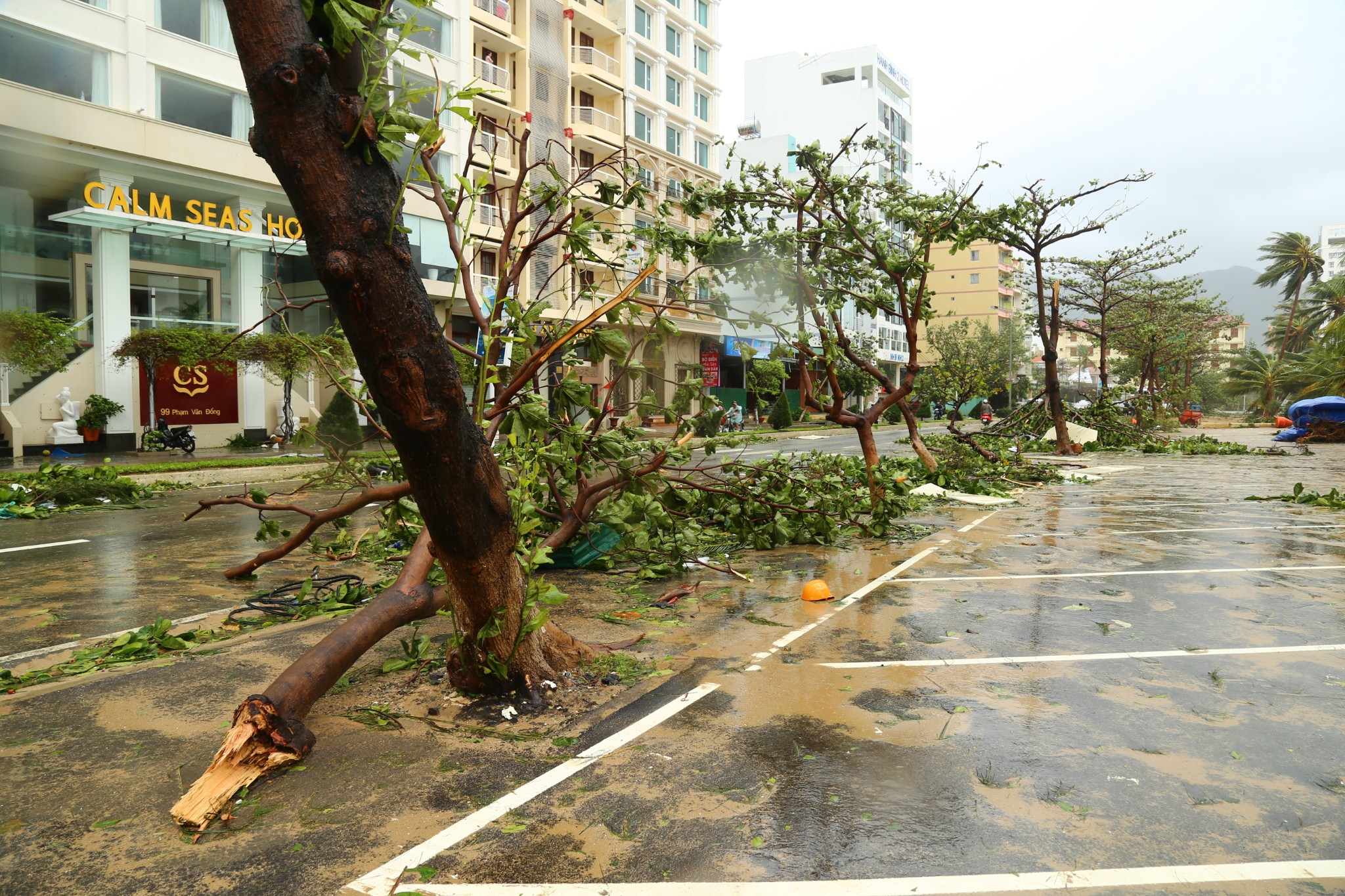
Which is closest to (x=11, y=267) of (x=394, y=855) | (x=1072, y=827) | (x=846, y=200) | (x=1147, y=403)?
(x=394, y=855)

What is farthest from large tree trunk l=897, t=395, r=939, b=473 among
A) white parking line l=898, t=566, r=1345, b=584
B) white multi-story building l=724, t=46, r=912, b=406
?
white multi-story building l=724, t=46, r=912, b=406

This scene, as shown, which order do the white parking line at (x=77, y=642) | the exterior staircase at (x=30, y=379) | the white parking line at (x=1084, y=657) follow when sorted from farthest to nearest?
1. the exterior staircase at (x=30, y=379)
2. the white parking line at (x=77, y=642)
3. the white parking line at (x=1084, y=657)

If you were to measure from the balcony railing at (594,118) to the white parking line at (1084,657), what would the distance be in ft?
123

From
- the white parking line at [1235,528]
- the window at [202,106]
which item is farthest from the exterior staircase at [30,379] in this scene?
the white parking line at [1235,528]

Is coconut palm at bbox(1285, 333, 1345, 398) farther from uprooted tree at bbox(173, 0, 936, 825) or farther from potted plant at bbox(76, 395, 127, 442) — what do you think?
potted plant at bbox(76, 395, 127, 442)

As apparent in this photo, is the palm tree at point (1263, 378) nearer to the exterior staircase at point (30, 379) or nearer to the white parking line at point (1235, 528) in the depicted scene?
the white parking line at point (1235, 528)

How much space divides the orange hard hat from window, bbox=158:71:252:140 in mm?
23155

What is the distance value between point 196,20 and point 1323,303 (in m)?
70.4

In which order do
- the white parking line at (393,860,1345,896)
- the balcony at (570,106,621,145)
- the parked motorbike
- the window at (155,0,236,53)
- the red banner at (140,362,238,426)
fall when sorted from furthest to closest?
the balcony at (570,106,621,145)
the red banner at (140,362,238,426)
the window at (155,0,236,53)
the parked motorbike
the white parking line at (393,860,1345,896)

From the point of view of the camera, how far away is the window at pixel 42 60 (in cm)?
98

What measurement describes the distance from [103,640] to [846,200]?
1071 centimetres

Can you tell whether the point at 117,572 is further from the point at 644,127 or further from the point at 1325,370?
the point at 1325,370

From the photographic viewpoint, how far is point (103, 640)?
561 cm

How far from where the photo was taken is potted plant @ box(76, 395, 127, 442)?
22.7 m
